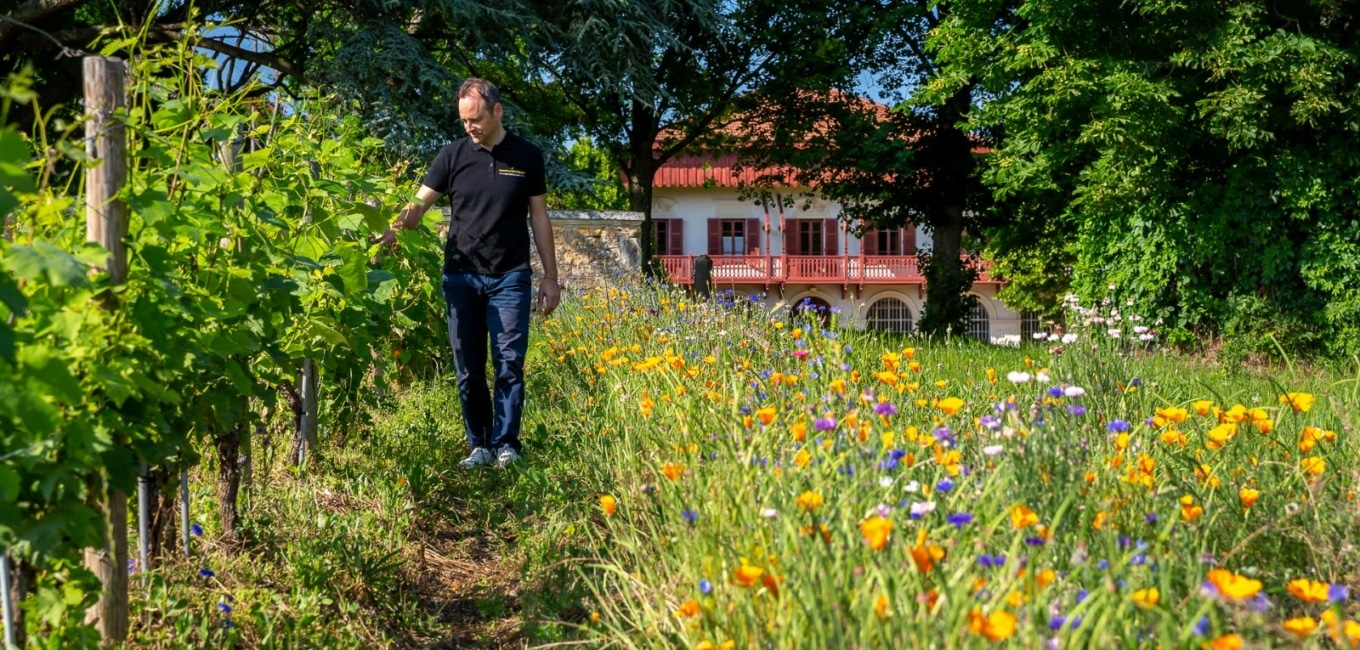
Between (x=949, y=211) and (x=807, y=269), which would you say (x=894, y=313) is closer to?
(x=807, y=269)

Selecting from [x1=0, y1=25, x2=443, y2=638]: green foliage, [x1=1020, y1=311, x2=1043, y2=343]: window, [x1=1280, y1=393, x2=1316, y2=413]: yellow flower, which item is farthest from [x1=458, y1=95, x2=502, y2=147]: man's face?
[x1=1020, y1=311, x2=1043, y2=343]: window

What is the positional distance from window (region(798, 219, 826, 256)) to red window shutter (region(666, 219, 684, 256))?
12.7 ft

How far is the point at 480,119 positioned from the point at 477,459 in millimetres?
1547

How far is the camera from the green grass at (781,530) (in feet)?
6.31

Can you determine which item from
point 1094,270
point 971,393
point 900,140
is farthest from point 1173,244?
point 971,393

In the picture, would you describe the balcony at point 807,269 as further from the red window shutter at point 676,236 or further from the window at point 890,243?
the red window shutter at point 676,236

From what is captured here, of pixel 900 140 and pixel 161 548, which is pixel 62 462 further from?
pixel 900 140

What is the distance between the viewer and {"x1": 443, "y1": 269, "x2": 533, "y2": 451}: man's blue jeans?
16.5 ft

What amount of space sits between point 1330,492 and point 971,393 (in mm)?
2051

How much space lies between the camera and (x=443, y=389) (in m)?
7.33

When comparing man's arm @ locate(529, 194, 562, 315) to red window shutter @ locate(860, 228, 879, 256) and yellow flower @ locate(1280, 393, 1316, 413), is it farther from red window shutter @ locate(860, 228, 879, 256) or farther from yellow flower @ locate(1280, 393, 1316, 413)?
red window shutter @ locate(860, 228, 879, 256)

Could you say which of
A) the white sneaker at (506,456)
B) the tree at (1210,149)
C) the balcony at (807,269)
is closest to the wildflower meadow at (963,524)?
the white sneaker at (506,456)

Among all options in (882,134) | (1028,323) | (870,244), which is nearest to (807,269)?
(870,244)

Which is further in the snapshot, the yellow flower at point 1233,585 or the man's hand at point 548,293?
the man's hand at point 548,293
